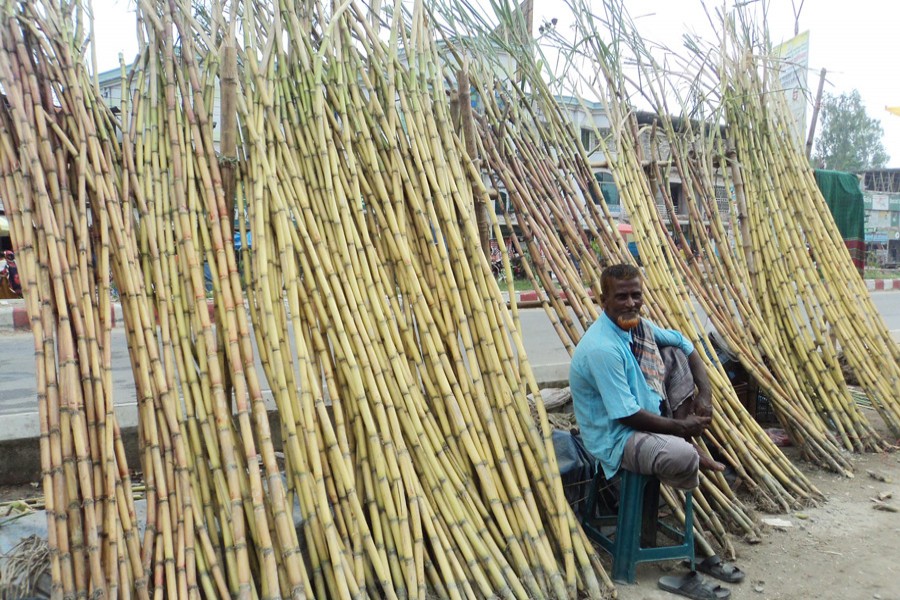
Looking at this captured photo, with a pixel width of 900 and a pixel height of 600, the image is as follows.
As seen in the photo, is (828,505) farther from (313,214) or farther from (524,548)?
(313,214)

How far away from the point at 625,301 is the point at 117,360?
17.5 feet

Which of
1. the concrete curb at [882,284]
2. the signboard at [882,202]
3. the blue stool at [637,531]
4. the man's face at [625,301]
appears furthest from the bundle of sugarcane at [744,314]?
the signboard at [882,202]

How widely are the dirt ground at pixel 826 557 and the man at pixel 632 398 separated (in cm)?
42

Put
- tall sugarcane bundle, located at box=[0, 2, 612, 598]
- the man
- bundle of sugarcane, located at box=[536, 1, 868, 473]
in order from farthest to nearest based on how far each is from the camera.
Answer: bundle of sugarcane, located at box=[536, 1, 868, 473], the man, tall sugarcane bundle, located at box=[0, 2, 612, 598]

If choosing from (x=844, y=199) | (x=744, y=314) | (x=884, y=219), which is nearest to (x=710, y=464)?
(x=744, y=314)

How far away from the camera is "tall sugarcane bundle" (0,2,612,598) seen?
219 cm

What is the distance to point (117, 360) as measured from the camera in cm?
674

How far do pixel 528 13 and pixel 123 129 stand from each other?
7.69 ft

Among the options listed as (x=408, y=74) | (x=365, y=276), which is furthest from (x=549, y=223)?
(x=365, y=276)

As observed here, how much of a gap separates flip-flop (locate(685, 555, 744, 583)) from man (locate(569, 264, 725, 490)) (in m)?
0.35

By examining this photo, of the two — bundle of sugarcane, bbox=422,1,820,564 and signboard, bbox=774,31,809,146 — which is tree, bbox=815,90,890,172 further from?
bundle of sugarcane, bbox=422,1,820,564

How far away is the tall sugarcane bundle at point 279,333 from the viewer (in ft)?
7.18

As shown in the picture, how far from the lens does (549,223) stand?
346 cm

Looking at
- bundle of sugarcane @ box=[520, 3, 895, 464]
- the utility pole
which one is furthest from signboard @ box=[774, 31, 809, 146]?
bundle of sugarcane @ box=[520, 3, 895, 464]
